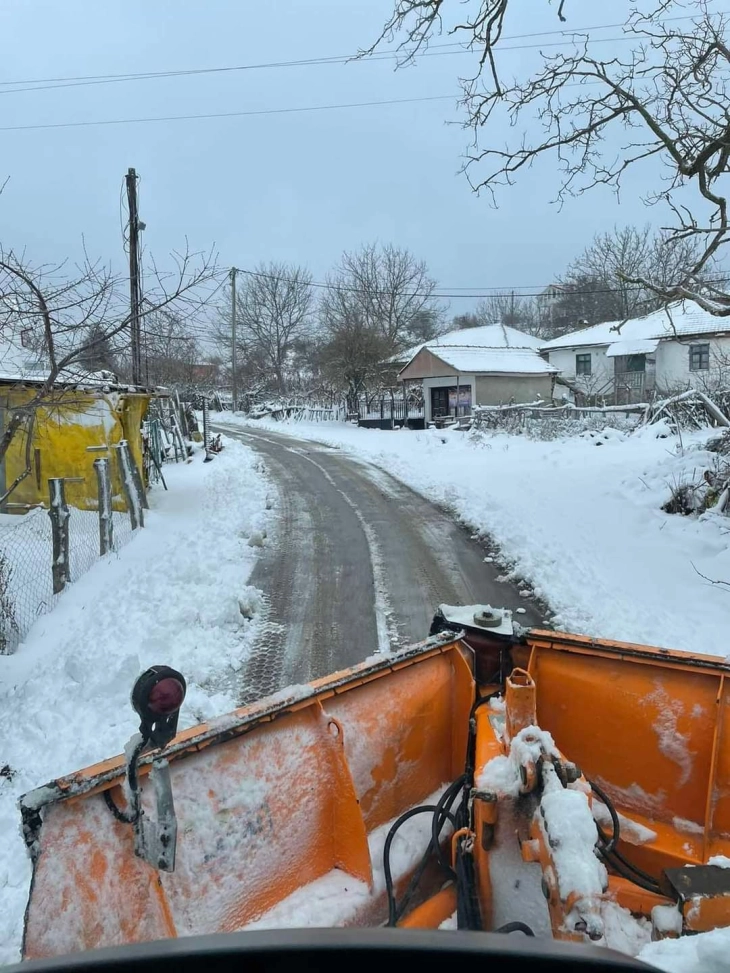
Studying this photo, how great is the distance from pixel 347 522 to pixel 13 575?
18.8 feet

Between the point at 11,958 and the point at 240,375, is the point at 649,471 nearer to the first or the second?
the point at 11,958

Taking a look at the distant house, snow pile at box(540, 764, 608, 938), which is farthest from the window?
snow pile at box(540, 764, 608, 938)

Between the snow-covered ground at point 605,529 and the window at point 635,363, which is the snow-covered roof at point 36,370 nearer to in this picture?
the snow-covered ground at point 605,529

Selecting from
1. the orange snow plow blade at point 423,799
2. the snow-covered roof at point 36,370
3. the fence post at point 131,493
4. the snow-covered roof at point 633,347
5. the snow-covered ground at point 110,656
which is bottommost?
the snow-covered ground at point 110,656

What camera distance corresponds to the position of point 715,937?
60.3 inches

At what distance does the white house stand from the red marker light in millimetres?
34063

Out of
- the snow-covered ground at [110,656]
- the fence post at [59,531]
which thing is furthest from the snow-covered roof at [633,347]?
the fence post at [59,531]

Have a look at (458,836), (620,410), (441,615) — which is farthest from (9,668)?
(620,410)

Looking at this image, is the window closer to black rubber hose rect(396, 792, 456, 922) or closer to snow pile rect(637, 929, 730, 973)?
black rubber hose rect(396, 792, 456, 922)

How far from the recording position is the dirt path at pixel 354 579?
20.5 ft

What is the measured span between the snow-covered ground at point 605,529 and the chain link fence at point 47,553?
5.14 meters

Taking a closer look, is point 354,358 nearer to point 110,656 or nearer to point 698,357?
point 698,357

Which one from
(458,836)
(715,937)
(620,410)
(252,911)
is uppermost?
(620,410)

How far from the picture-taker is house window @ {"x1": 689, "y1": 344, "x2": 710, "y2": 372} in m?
34.3
